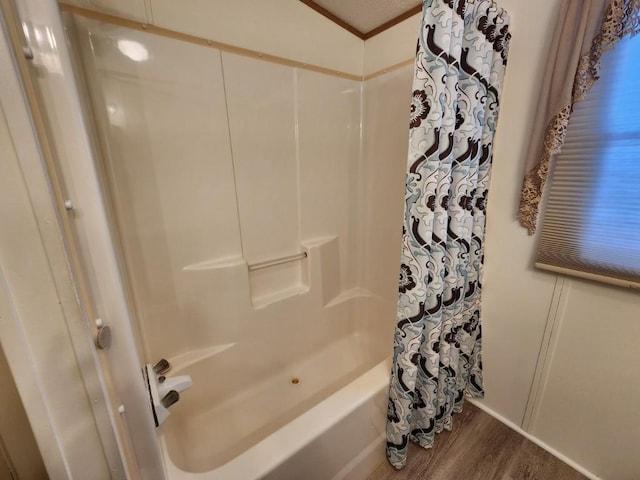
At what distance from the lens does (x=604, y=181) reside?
869 millimetres

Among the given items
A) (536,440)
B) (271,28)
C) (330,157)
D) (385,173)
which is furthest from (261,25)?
(536,440)

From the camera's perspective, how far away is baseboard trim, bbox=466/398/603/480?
107cm

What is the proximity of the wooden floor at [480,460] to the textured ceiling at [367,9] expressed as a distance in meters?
2.15

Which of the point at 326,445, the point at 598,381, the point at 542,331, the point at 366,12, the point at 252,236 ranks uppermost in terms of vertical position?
the point at 366,12

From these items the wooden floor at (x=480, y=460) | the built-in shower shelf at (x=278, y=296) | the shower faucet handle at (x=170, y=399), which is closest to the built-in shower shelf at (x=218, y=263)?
the built-in shower shelf at (x=278, y=296)

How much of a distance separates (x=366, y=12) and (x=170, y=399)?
1.88 m

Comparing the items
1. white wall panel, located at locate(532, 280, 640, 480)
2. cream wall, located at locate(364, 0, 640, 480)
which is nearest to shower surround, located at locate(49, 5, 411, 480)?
cream wall, located at locate(364, 0, 640, 480)

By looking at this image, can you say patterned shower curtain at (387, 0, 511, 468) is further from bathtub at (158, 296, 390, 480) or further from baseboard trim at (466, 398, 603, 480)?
baseboard trim at (466, 398, 603, 480)

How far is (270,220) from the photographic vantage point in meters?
1.36

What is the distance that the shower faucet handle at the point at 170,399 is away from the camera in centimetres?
70

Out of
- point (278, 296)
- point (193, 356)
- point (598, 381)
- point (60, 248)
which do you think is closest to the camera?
point (60, 248)

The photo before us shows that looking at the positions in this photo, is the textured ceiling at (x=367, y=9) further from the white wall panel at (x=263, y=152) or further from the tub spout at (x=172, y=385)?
the tub spout at (x=172, y=385)

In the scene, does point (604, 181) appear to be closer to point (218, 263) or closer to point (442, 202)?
point (442, 202)

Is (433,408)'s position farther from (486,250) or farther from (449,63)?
(449,63)
